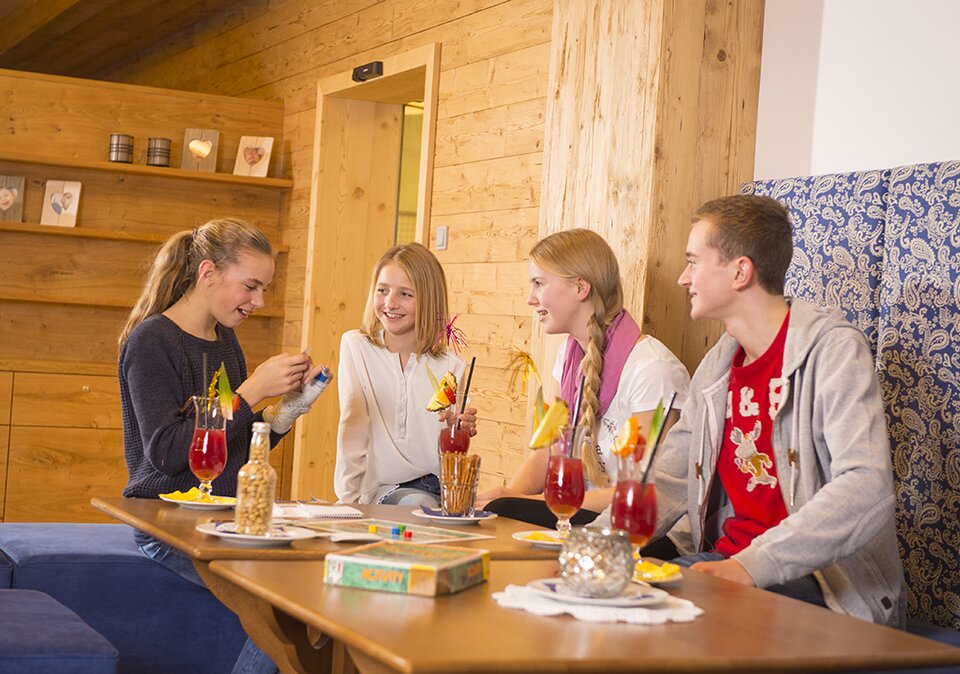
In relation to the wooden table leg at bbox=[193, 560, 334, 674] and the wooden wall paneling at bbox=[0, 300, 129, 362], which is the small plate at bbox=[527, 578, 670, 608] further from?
the wooden wall paneling at bbox=[0, 300, 129, 362]

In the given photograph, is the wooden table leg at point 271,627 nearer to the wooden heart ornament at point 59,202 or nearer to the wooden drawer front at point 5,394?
the wooden drawer front at point 5,394

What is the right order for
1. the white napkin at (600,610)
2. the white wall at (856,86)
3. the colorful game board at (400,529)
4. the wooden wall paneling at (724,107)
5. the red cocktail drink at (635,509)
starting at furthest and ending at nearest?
the wooden wall paneling at (724,107) < the white wall at (856,86) < the colorful game board at (400,529) < the red cocktail drink at (635,509) < the white napkin at (600,610)

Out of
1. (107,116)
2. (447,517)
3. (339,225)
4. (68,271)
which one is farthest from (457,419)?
(107,116)

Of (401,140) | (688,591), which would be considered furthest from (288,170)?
(688,591)

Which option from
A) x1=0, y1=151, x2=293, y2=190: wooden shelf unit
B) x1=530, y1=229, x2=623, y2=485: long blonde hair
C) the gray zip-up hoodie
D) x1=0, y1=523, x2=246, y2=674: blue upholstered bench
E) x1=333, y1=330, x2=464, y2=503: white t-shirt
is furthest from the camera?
x1=0, y1=151, x2=293, y2=190: wooden shelf unit

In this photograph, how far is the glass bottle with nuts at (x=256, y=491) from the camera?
72.7 inches

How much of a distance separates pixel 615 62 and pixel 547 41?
678mm

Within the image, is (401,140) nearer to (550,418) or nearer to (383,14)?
(383,14)

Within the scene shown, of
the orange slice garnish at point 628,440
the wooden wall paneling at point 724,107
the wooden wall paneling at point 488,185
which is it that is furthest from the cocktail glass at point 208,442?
the wooden wall paneling at point 488,185

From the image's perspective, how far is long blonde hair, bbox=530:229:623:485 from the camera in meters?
2.95

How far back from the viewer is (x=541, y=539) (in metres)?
2.03

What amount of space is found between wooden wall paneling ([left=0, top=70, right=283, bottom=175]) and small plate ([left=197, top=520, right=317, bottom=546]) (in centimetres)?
418

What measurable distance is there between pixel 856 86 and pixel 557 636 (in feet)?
6.93

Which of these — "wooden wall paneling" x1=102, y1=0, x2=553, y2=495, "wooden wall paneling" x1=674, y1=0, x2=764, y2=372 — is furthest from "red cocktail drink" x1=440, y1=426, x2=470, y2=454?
"wooden wall paneling" x1=102, y1=0, x2=553, y2=495
